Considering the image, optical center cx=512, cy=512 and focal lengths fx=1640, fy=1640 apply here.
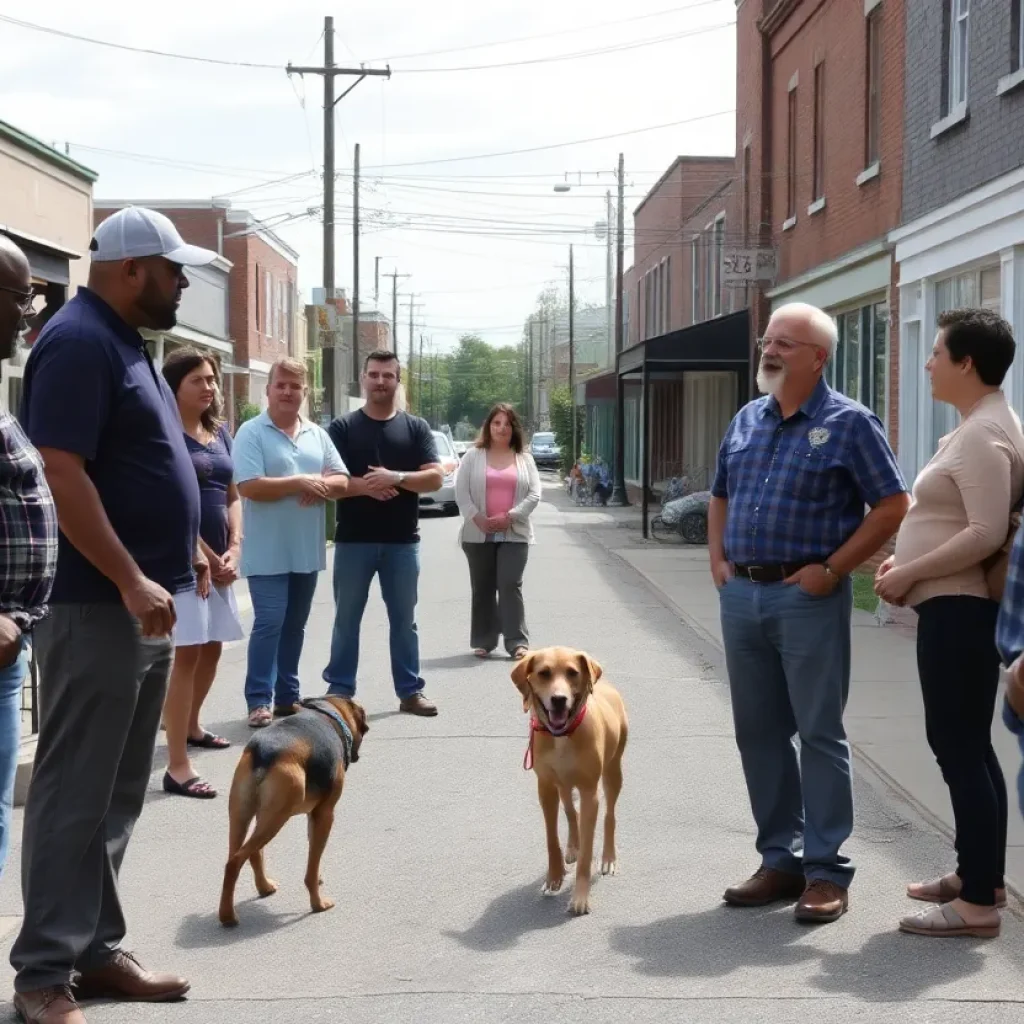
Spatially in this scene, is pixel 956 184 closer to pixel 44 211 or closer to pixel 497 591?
pixel 497 591

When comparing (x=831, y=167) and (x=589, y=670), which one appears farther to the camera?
(x=831, y=167)

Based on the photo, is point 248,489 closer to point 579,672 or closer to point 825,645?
point 579,672

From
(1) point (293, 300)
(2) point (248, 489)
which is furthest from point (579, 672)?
(1) point (293, 300)

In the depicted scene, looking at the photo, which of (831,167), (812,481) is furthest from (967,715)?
(831,167)

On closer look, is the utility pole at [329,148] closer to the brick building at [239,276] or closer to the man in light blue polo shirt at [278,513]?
the brick building at [239,276]

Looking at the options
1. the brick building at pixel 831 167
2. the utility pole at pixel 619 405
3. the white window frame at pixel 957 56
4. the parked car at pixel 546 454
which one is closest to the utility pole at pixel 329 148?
the utility pole at pixel 619 405

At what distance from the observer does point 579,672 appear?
589 cm

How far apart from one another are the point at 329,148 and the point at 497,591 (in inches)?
854

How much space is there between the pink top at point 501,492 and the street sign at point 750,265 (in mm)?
13890

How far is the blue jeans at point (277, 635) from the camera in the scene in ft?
29.4

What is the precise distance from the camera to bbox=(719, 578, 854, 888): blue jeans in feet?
18.5

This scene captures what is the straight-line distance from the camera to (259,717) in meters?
8.98

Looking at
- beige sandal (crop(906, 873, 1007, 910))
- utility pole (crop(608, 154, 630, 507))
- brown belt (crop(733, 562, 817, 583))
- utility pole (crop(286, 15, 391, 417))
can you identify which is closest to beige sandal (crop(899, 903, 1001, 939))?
beige sandal (crop(906, 873, 1007, 910))

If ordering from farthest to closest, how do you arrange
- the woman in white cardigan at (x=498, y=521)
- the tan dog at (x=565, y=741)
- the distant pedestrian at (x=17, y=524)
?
the woman in white cardigan at (x=498, y=521) < the tan dog at (x=565, y=741) < the distant pedestrian at (x=17, y=524)
